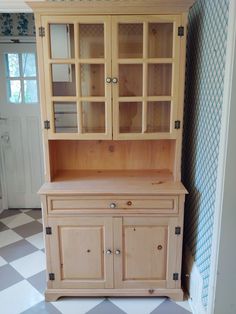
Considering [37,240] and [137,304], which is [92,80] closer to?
[137,304]

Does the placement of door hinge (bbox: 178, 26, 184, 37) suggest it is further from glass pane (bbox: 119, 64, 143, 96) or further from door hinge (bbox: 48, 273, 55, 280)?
door hinge (bbox: 48, 273, 55, 280)

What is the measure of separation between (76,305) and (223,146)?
1408 mm

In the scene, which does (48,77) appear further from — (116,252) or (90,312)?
(90,312)

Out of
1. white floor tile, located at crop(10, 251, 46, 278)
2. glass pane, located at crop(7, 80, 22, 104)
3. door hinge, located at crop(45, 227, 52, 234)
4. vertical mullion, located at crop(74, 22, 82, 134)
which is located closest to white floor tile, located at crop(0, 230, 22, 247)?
white floor tile, located at crop(10, 251, 46, 278)

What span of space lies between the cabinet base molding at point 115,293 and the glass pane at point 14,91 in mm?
2038

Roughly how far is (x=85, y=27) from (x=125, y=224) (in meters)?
1.25

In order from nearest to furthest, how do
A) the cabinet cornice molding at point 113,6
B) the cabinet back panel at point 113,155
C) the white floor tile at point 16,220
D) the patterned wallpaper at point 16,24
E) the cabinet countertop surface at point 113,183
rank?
1. the cabinet cornice molding at point 113,6
2. the cabinet countertop surface at point 113,183
3. the cabinet back panel at point 113,155
4. the patterned wallpaper at point 16,24
5. the white floor tile at point 16,220

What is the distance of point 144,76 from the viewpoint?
Result: 1786 millimetres

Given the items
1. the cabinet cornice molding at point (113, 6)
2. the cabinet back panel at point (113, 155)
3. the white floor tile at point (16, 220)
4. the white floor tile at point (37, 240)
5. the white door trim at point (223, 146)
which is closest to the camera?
the white door trim at point (223, 146)

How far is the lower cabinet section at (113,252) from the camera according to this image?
1.85 m

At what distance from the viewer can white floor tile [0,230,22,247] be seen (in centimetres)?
270

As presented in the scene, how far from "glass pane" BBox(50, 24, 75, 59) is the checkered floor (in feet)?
5.28

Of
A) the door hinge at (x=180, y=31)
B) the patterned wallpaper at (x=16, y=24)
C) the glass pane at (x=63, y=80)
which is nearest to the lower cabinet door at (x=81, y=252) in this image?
the glass pane at (x=63, y=80)

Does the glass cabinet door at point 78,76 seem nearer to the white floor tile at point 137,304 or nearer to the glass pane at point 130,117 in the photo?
the glass pane at point 130,117
